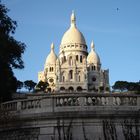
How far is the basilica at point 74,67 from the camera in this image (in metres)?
140

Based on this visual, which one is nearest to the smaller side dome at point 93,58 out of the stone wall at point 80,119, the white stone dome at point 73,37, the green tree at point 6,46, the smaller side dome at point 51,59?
the white stone dome at point 73,37

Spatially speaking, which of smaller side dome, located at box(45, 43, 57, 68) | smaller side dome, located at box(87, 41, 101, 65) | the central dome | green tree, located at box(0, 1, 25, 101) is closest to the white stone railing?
green tree, located at box(0, 1, 25, 101)

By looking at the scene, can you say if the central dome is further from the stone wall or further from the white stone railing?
the stone wall

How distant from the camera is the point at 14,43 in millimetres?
23312

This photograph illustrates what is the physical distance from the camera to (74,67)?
5684 inches

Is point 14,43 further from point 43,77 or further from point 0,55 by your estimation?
point 43,77

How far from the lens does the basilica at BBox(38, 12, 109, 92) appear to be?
140m

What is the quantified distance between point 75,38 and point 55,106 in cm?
13523

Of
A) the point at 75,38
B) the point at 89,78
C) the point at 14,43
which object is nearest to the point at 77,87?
the point at 89,78

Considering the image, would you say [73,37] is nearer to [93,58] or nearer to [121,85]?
[93,58]

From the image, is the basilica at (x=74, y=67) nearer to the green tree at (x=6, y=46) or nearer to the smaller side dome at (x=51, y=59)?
the smaller side dome at (x=51, y=59)

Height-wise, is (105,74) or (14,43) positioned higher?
(105,74)

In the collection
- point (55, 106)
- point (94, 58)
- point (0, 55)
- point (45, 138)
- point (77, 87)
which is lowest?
point (45, 138)

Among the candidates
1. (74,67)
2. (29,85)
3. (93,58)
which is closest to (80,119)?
(29,85)
